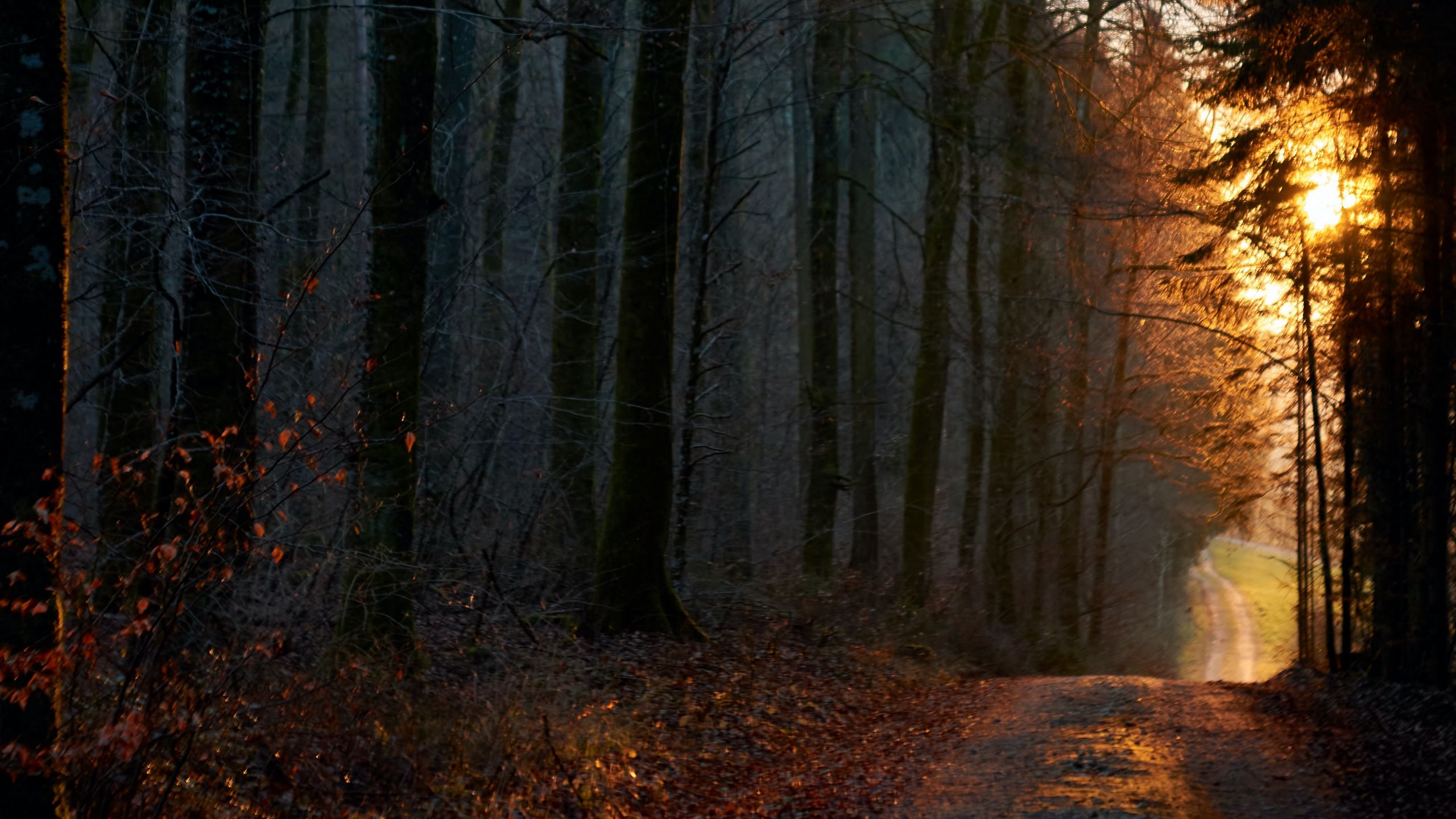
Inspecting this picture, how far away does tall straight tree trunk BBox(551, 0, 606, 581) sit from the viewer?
43.5 feet

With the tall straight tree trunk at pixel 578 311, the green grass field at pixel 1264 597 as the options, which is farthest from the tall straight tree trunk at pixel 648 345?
the green grass field at pixel 1264 597

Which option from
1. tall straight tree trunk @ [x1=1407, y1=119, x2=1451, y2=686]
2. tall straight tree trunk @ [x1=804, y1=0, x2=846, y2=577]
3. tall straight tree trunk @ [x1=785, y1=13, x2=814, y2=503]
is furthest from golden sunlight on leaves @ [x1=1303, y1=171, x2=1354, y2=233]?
tall straight tree trunk @ [x1=785, y1=13, x2=814, y2=503]

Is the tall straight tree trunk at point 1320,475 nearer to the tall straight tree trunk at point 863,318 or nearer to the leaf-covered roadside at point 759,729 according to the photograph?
the leaf-covered roadside at point 759,729

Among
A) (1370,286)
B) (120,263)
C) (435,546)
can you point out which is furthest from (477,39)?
(1370,286)

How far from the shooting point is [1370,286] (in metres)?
11.0

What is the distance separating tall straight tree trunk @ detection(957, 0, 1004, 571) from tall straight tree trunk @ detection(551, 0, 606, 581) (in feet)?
21.4

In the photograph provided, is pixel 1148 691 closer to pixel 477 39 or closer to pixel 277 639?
pixel 277 639

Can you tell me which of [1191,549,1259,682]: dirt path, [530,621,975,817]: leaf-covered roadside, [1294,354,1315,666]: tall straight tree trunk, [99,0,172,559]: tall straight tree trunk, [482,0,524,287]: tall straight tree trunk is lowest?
[1191,549,1259,682]: dirt path

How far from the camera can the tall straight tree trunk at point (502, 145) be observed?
16.1m

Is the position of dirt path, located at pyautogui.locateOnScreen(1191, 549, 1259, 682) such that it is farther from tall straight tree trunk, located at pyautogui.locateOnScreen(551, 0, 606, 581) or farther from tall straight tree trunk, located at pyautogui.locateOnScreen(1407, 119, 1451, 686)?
tall straight tree trunk, located at pyautogui.locateOnScreen(551, 0, 606, 581)

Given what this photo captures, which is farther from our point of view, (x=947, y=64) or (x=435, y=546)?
(x=947, y=64)

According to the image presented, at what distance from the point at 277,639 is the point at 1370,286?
10.7 m

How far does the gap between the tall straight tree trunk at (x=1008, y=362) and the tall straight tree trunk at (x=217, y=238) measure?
12762mm

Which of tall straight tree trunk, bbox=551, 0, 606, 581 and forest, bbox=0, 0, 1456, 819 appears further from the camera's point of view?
tall straight tree trunk, bbox=551, 0, 606, 581
